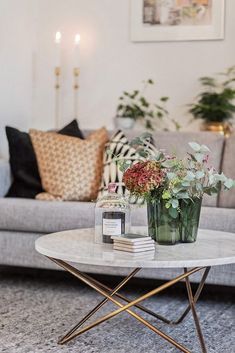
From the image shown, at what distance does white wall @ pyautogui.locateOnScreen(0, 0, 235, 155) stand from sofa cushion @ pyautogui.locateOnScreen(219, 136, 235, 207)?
875 mm

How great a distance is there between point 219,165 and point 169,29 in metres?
1.25

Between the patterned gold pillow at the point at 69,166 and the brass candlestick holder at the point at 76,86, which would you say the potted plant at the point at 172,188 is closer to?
the patterned gold pillow at the point at 69,166

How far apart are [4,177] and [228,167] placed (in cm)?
123

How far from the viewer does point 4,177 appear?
3.33m

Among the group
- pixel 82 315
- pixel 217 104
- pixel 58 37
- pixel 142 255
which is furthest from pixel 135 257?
pixel 58 37

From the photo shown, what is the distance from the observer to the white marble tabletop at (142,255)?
1.82 metres

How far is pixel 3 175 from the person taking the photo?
3326 mm

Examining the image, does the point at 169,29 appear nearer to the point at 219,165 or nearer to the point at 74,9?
the point at 74,9

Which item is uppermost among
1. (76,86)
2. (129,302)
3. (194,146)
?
(76,86)

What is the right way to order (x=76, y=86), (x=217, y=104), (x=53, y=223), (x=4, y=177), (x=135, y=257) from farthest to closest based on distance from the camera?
(x=76, y=86), (x=217, y=104), (x=4, y=177), (x=53, y=223), (x=135, y=257)

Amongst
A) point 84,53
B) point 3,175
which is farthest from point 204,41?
point 3,175

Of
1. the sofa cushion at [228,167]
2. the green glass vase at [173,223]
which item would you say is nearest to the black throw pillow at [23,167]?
the sofa cushion at [228,167]

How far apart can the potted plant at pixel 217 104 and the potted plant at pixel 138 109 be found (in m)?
0.25

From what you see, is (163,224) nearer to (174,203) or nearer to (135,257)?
(174,203)
